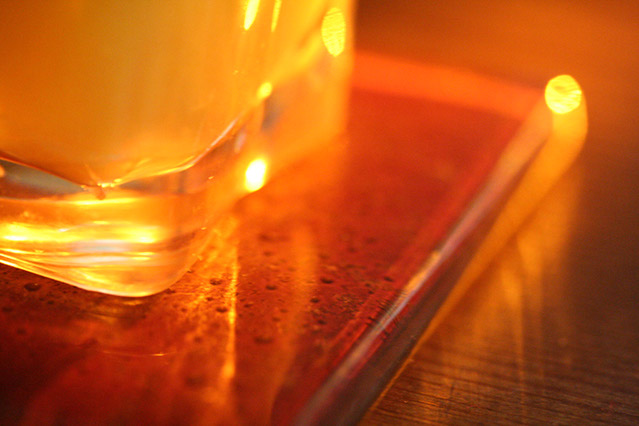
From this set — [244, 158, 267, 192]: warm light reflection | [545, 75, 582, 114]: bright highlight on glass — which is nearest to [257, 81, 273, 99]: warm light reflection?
[244, 158, 267, 192]: warm light reflection

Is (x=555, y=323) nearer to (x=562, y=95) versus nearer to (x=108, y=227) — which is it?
(x=108, y=227)

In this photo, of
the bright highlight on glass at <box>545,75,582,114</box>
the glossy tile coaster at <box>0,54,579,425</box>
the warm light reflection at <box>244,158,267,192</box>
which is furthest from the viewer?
the bright highlight on glass at <box>545,75,582,114</box>

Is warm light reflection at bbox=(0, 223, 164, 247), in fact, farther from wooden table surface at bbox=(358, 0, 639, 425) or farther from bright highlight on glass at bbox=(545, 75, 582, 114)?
bright highlight on glass at bbox=(545, 75, 582, 114)

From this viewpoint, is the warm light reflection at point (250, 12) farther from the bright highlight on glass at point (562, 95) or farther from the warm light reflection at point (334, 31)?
the bright highlight on glass at point (562, 95)

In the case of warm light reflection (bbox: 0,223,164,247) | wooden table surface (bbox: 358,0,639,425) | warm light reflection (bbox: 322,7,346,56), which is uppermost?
warm light reflection (bbox: 322,7,346,56)

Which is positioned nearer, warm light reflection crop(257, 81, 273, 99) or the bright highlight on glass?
warm light reflection crop(257, 81, 273, 99)

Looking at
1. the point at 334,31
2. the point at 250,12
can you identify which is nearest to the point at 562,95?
the point at 334,31

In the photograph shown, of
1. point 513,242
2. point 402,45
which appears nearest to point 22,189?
point 513,242
